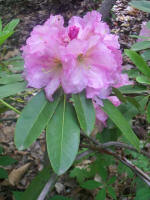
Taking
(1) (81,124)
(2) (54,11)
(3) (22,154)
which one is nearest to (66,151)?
(1) (81,124)

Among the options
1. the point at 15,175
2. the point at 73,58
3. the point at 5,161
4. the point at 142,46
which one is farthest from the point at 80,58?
the point at 15,175

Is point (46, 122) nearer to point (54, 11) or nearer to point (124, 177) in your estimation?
point (124, 177)

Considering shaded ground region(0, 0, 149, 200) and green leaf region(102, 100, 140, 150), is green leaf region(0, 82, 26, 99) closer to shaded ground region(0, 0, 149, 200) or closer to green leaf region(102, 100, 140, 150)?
green leaf region(102, 100, 140, 150)

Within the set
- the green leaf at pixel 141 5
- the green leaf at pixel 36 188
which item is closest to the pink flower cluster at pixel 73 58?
the green leaf at pixel 141 5

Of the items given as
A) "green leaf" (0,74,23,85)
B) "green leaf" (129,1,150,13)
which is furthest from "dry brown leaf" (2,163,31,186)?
"green leaf" (129,1,150,13)

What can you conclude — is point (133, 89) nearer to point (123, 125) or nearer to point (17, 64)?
point (123, 125)

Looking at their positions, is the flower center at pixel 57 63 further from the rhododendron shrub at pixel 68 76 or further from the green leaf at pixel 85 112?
the green leaf at pixel 85 112
